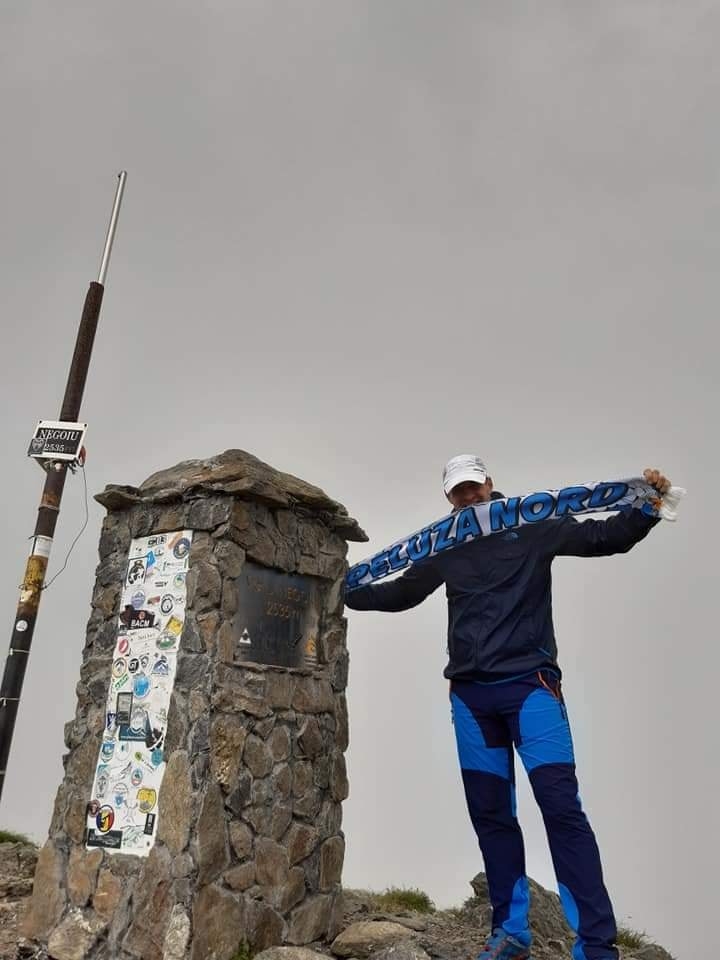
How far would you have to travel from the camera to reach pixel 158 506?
6.94m

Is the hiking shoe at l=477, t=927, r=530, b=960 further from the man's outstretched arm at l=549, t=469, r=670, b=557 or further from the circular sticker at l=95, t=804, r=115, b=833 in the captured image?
the circular sticker at l=95, t=804, r=115, b=833

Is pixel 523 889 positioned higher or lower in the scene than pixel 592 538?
lower

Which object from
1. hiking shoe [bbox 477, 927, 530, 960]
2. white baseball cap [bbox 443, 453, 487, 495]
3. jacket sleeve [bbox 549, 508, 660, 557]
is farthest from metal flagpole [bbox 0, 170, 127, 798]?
hiking shoe [bbox 477, 927, 530, 960]

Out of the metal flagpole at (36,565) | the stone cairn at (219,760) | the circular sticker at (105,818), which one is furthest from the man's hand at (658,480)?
the metal flagpole at (36,565)

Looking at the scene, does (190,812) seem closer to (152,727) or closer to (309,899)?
(152,727)

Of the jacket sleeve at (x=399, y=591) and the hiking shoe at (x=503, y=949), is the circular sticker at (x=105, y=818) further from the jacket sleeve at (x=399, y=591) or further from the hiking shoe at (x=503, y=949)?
the hiking shoe at (x=503, y=949)

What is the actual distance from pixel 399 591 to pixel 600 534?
1874 millimetres

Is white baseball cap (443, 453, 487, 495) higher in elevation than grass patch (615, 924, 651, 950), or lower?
higher

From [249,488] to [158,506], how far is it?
891 millimetres

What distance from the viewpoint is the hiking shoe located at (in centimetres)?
544

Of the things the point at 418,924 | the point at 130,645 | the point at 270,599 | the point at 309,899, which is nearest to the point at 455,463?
the point at 270,599

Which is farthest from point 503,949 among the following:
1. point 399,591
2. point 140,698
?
point 140,698

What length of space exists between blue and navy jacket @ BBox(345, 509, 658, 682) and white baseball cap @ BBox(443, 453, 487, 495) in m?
0.48

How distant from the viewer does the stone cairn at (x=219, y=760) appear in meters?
5.82
